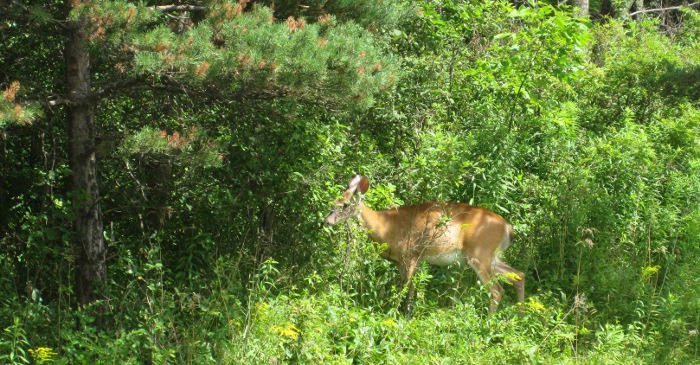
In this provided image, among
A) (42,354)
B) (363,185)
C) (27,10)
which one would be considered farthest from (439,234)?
(27,10)

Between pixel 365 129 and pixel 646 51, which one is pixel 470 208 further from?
pixel 646 51

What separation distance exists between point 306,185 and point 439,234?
1.25 metres

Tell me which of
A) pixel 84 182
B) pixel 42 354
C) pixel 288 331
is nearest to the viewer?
pixel 42 354

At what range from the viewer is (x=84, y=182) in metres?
6.93

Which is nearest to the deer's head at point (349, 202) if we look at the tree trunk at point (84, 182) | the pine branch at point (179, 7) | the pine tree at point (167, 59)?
the pine tree at point (167, 59)

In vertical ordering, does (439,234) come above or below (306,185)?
below

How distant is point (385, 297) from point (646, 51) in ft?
17.7

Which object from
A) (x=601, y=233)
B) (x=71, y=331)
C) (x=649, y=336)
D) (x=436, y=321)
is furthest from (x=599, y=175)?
(x=71, y=331)

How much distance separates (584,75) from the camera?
11.4 m

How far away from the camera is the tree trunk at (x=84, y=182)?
6.73 meters

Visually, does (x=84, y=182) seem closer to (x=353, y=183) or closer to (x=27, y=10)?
(x=27, y=10)

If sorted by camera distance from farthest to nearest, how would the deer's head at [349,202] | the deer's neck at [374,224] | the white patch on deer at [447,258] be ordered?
the deer's neck at [374,224]
the white patch on deer at [447,258]
the deer's head at [349,202]

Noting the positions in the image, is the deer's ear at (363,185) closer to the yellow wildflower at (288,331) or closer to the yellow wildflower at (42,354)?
the yellow wildflower at (288,331)

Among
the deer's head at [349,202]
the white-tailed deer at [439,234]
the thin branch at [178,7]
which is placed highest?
the thin branch at [178,7]
